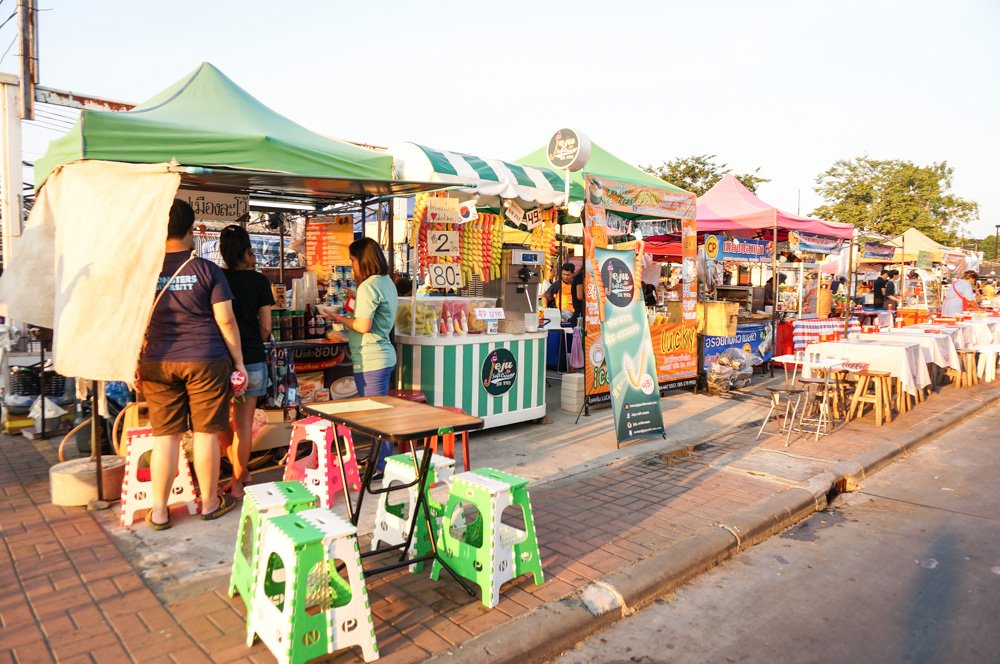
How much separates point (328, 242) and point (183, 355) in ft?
12.6

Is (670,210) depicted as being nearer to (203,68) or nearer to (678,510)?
(678,510)

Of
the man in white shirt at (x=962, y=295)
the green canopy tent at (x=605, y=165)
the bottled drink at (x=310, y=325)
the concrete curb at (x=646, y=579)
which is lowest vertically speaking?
the concrete curb at (x=646, y=579)

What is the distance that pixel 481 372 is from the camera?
680cm

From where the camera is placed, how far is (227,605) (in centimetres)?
326

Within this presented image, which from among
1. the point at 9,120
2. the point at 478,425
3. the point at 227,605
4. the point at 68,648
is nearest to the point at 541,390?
the point at 478,425

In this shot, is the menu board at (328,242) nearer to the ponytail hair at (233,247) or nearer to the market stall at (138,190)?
the market stall at (138,190)

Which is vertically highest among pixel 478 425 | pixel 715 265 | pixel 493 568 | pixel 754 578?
pixel 715 265

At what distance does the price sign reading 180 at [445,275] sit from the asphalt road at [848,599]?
379cm

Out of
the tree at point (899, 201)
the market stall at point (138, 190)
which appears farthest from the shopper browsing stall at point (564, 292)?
the tree at point (899, 201)

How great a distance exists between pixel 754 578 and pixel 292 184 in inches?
A: 192

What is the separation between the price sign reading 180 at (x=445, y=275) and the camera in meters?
6.64

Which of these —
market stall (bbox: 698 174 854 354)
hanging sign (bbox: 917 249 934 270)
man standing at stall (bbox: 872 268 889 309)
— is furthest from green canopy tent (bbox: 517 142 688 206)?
hanging sign (bbox: 917 249 934 270)

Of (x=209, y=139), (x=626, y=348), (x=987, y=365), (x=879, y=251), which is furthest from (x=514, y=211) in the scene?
(x=879, y=251)

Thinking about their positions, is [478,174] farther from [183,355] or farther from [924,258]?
[924,258]
